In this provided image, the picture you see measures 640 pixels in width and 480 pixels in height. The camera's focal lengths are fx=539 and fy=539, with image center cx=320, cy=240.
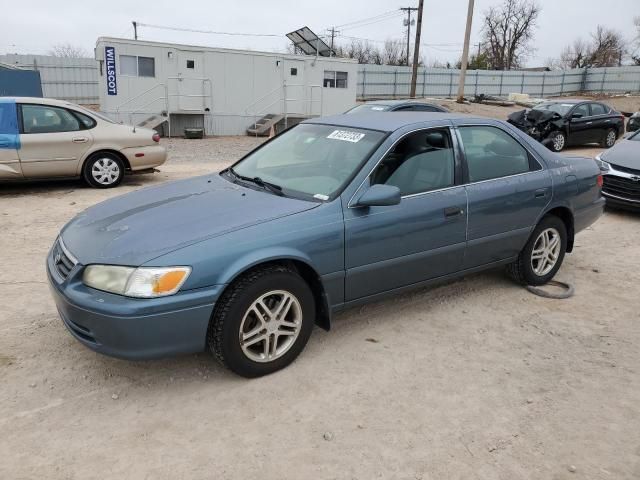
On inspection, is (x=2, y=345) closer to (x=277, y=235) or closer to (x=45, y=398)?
(x=45, y=398)

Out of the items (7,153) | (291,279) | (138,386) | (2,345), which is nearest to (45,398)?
(138,386)

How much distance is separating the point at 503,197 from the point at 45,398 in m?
3.46

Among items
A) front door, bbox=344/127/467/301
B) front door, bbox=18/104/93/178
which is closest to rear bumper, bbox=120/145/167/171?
front door, bbox=18/104/93/178

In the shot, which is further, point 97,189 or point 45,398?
point 97,189

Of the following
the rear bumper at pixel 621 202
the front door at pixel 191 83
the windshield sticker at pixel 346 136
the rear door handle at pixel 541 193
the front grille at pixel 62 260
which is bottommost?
the rear bumper at pixel 621 202

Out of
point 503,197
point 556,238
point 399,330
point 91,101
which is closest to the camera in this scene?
point 399,330

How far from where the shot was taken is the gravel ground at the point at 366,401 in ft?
8.37

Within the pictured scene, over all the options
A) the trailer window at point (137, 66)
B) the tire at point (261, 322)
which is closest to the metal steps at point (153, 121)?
the trailer window at point (137, 66)

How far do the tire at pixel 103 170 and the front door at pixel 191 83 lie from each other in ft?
32.2

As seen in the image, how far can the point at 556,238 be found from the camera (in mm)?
4852

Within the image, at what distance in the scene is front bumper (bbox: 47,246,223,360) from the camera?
2.77m

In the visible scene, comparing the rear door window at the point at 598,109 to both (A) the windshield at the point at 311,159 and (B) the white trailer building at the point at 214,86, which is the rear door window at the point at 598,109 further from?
(A) the windshield at the point at 311,159

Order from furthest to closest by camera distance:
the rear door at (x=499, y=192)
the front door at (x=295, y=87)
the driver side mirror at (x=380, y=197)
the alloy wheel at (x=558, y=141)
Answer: the front door at (x=295, y=87)
the alloy wheel at (x=558, y=141)
the rear door at (x=499, y=192)
the driver side mirror at (x=380, y=197)

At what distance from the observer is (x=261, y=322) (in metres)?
3.15
